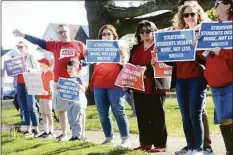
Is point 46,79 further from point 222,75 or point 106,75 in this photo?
point 222,75

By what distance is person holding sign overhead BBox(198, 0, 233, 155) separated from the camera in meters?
5.35

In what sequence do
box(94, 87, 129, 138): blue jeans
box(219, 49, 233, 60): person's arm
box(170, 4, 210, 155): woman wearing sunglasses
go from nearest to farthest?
1. box(219, 49, 233, 60): person's arm
2. box(170, 4, 210, 155): woman wearing sunglasses
3. box(94, 87, 129, 138): blue jeans

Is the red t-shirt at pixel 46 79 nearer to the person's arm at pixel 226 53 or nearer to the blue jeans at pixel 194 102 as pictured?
the blue jeans at pixel 194 102

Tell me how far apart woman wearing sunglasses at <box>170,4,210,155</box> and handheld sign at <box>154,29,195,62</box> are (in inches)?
9.4

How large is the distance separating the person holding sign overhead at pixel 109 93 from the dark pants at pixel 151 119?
500 millimetres

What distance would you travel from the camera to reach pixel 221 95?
17.9 feet

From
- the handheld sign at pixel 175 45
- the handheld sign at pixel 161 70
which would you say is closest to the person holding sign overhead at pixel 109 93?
the handheld sign at pixel 161 70

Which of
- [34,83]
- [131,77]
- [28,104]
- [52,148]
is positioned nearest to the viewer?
[131,77]

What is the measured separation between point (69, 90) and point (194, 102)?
10.3 feet

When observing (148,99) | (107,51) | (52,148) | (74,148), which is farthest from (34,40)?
(148,99)

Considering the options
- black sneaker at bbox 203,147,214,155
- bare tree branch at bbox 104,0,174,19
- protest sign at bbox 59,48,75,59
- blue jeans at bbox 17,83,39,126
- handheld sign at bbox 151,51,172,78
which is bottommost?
black sneaker at bbox 203,147,214,155

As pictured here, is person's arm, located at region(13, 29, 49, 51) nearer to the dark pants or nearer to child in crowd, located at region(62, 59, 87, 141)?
child in crowd, located at region(62, 59, 87, 141)

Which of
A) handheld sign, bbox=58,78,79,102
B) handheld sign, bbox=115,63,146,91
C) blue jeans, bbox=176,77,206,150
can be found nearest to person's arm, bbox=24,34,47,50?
handheld sign, bbox=58,78,79,102

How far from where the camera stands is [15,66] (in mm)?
11000
